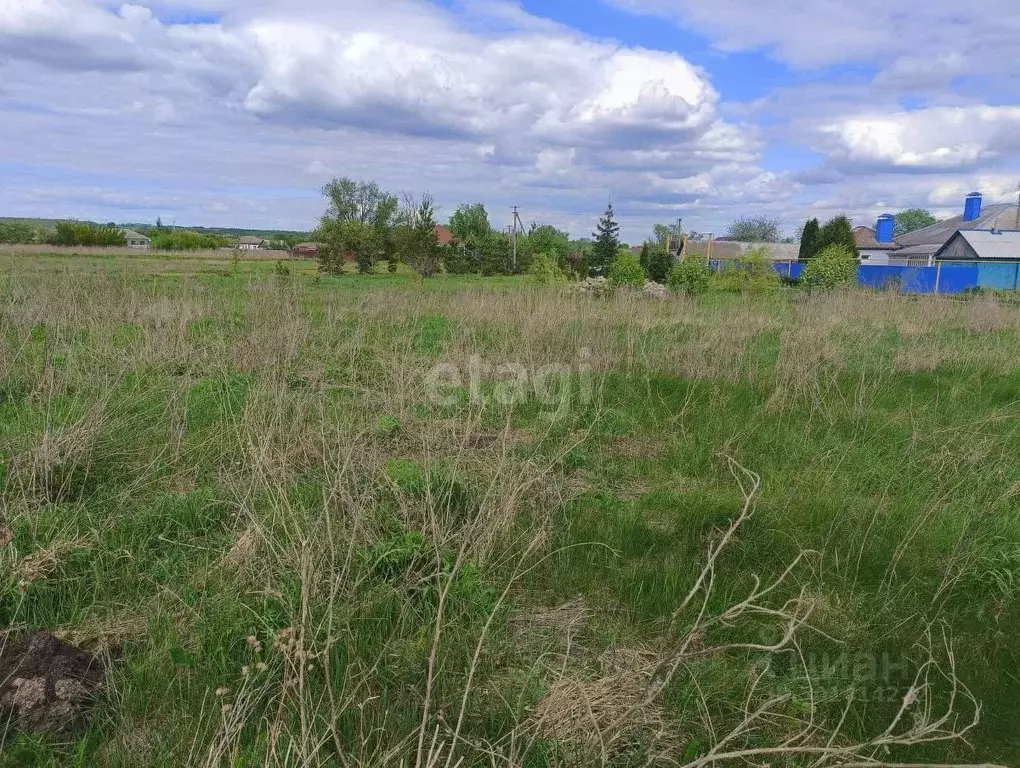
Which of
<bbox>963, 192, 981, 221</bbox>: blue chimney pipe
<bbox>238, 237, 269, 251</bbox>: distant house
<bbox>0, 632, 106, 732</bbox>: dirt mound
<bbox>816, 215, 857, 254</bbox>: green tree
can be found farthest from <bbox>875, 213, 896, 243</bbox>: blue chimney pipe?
<bbox>0, 632, 106, 732</bbox>: dirt mound

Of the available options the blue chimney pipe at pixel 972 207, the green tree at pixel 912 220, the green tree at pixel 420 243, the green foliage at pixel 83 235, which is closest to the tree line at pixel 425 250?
the green tree at pixel 420 243

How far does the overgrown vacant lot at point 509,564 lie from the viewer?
2195 millimetres

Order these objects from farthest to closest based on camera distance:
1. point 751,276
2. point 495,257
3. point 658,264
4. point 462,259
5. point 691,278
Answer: point 495,257 → point 462,259 → point 658,264 → point 751,276 → point 691,278

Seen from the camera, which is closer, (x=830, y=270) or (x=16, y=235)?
(x=830, y=270)

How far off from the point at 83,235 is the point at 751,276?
4854 cm

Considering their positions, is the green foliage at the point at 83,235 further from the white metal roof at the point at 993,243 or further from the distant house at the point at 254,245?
the white metal roof at the point at 993,243

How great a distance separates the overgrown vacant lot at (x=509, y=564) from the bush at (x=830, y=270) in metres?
12.7

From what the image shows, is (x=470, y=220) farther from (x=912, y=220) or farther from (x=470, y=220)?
(x=912, y=220)

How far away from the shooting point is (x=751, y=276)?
19.5 m

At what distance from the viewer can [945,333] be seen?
35.5 feet

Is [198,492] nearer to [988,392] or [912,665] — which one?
[912,665]

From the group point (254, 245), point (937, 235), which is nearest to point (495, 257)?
point (937, 235)

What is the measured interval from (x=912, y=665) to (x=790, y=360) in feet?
13.9

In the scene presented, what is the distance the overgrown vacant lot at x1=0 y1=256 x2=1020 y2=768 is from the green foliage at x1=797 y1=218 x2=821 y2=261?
34.1 meters
